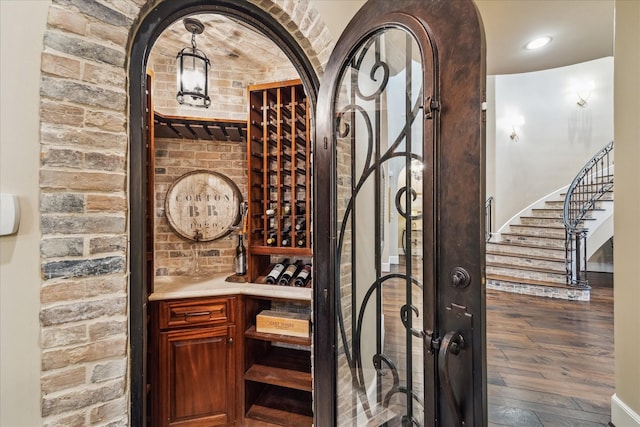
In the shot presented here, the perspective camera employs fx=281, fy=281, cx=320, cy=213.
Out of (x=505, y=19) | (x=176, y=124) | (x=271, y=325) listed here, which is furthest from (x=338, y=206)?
(x=505, y=19)

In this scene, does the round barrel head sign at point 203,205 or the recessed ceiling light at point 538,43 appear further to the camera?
the round barrel head sign at point 203,205

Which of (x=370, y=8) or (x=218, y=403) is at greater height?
(x=370, y=8)

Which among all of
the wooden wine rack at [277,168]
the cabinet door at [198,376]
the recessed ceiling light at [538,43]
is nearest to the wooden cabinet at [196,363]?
the cabinet door at [198,376]

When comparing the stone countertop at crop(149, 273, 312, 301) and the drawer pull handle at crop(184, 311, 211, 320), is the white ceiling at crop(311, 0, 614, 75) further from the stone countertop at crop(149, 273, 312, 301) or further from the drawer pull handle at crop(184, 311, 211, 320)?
the drawer pull handle at crop(184, 311, 211, 320)

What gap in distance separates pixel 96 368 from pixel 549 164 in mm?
8209

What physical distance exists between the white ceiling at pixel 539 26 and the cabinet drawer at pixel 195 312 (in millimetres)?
1828

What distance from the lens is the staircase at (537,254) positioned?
166 inches

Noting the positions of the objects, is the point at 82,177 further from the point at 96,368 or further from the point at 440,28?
the point at 440,28

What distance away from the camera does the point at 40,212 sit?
85 cm

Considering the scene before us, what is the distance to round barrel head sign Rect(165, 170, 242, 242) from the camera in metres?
2.33

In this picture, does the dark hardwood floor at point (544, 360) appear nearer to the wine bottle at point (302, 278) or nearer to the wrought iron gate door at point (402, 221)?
the wrought iron gate door at point (402, 221)

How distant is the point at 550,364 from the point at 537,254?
333 cm

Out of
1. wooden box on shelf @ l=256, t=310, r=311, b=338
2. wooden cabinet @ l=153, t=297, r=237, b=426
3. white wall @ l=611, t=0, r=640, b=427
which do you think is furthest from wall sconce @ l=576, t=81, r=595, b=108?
wooden cabinet @ l=153, t=297, r=237, b=426

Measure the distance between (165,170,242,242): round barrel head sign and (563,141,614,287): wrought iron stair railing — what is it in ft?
15.8
